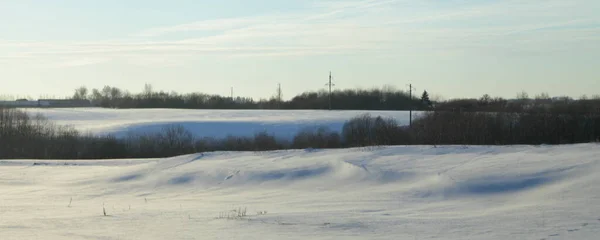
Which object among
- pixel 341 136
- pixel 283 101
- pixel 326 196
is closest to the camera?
pixel 326 196

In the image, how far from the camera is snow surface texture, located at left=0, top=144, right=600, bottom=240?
35.5 ft

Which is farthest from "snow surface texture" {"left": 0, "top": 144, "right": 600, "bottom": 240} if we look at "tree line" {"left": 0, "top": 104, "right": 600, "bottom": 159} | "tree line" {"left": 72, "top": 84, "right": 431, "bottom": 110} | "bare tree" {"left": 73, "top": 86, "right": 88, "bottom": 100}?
"bare tree" {"left": 73, "top": 86, "right": 88, "bottom": 100}

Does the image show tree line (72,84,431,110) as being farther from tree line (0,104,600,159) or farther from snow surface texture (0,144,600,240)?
snow surface texture (0,144,600,240)

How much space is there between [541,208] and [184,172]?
45.4 feet

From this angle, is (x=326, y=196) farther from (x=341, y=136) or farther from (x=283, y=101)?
(x=283, y=101)

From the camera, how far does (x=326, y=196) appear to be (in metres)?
17.2

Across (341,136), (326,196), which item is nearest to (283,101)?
(341,136)

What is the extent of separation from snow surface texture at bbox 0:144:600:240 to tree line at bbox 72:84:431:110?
72778 millimetres

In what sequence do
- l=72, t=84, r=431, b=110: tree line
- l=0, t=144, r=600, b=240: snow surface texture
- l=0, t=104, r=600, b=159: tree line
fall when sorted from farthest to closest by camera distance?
l=72, t=84, r=431, b=110: tree line → l=0, t=104, r=600, b=159: tree line → l=0, t=144, r=600, b=240: snow surface texture

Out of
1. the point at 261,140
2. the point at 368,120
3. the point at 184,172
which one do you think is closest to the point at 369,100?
the point at 368,120

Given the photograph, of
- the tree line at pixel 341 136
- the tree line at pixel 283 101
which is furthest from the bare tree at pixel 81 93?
the tree line at pixel 341 136

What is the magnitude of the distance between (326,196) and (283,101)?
4465 inches

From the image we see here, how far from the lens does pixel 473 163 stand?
18.5m

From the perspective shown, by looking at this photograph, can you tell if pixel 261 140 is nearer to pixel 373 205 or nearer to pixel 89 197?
pixel 89 197
